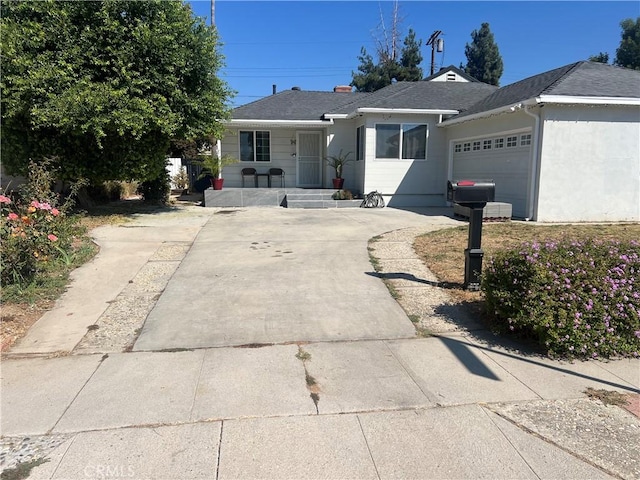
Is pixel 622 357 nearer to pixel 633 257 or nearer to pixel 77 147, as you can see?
pixel 633 257

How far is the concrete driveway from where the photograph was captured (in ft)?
13.4

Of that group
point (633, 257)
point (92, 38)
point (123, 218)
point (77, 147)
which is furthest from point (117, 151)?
point (633, 257)

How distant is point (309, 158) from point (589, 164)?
9.42m

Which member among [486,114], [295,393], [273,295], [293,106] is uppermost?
[293,106]

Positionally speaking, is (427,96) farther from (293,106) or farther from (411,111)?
(293,106)

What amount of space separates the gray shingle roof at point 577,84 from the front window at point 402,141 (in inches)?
84.0

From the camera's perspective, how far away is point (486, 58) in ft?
141

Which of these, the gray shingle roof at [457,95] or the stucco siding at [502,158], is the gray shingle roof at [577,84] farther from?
the stucco siding at [502,158]

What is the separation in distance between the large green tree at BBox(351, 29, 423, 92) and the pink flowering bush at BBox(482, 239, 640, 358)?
3476cm

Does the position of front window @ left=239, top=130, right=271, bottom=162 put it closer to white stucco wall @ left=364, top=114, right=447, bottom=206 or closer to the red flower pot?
the red flower pot

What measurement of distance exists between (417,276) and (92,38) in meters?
8.56

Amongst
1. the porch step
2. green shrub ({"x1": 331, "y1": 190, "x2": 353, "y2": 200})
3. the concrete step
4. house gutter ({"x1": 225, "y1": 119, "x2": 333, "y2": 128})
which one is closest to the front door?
house gutter ({"x1": 225, "y1": 119, "x2": 333, "y2": 128})

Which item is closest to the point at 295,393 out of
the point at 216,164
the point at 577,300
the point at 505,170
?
the point at 577,300

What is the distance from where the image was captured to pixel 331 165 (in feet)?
52.3
